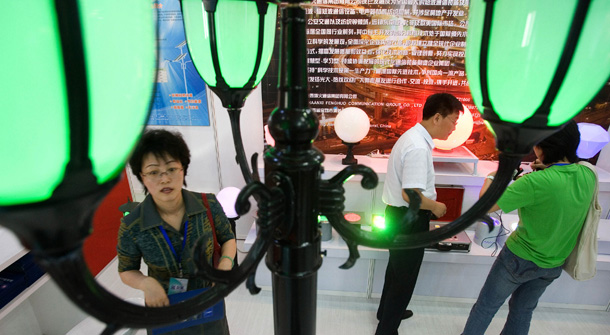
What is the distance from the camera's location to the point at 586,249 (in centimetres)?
171

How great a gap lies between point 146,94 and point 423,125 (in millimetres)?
1769

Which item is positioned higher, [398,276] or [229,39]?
[229,39]

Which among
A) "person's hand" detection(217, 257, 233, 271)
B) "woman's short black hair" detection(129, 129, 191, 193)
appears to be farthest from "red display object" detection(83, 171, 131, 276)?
"person's hand" detection(217, 257, 233, 271)

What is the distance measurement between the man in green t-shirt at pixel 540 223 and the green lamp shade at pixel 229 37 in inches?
47.0

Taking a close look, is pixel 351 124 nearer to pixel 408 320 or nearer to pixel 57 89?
pixel 408 320

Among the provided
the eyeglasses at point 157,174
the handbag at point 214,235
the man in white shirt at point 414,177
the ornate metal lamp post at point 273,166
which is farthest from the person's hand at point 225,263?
the ornate metal lamp post at point 273,166

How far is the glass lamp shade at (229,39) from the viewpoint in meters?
0.54

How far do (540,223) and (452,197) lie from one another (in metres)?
0.79

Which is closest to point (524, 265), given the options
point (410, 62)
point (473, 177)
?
point (473, 177)

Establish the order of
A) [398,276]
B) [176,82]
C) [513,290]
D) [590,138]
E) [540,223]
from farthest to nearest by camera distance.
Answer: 1. [176,82]
2. [590,138]
3. [398,276]
4. [513,290]
5. [540,223]

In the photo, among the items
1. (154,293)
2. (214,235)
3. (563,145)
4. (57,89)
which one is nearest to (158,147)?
(214,235)

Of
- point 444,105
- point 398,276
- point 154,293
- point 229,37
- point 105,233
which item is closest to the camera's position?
point 229,37

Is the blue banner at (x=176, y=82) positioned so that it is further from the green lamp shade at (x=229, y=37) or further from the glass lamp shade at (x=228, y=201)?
the green lamp shade at (x=229, y=37)

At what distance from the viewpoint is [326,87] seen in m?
2.63
